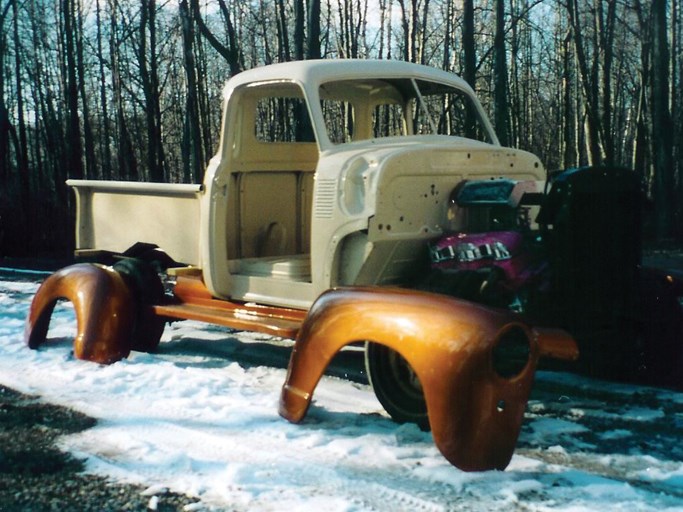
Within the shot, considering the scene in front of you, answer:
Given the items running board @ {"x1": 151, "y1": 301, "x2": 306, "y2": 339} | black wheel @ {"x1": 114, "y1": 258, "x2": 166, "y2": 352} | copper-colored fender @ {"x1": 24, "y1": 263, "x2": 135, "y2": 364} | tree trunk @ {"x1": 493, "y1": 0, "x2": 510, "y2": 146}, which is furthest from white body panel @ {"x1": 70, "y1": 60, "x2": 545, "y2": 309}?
tree trunk @ {"x1": 493, "y1": 0, "x2": 510, "y2": 146}

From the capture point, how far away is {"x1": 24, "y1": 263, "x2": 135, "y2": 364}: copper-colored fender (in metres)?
5.95

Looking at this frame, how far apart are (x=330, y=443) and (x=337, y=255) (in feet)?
4.63

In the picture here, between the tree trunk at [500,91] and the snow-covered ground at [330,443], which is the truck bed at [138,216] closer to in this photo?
the snow-covered ground at [330,443]

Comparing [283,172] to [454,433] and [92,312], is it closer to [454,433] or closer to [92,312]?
[92,312]

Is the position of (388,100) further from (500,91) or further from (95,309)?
(500,91)

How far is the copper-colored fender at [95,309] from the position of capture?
234 inches

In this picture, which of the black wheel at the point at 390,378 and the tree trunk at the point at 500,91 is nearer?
the black wheel at the point at 390,378

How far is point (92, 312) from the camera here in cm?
602

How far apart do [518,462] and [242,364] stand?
288cm

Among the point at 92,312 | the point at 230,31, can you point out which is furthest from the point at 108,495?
the point at 230,31

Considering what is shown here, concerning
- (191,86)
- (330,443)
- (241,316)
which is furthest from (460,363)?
(191,86)

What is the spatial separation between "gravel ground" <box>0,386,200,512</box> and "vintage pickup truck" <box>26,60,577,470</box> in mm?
1185

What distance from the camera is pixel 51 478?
11.9 ft

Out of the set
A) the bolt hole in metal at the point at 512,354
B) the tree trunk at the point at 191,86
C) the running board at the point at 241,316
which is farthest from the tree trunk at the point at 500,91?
the bolt hole in metal at the point at 512,354
